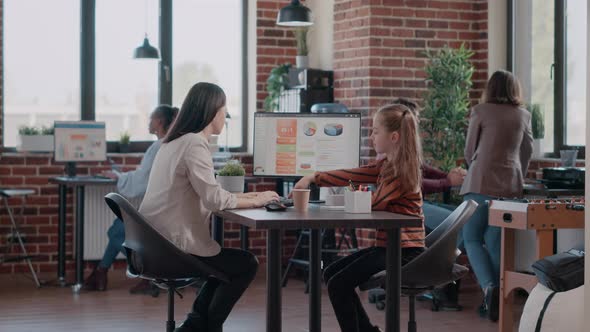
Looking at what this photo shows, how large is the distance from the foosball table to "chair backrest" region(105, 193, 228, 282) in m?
1.56

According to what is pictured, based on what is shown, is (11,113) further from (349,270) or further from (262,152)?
(349,270)

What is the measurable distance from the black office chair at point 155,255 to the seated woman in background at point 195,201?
104mm

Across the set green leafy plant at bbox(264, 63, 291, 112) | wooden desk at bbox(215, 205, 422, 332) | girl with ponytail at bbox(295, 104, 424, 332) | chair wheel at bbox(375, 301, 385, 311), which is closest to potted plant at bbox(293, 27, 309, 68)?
green leafy plant at bbox(264, 63, 291, 112)

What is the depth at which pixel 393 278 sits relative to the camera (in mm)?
3910

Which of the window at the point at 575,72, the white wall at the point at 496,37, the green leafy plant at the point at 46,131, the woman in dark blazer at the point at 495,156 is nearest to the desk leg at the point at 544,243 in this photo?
the woman in dark blazer at the point at 495,156

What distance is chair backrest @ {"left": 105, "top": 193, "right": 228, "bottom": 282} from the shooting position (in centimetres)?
409

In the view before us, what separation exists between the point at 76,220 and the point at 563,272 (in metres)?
4.38

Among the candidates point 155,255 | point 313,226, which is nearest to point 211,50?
point 155,255

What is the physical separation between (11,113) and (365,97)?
2.85 metres

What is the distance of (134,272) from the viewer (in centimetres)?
433

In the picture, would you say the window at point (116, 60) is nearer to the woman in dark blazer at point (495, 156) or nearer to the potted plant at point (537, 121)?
the potted plant at point (537, 121)

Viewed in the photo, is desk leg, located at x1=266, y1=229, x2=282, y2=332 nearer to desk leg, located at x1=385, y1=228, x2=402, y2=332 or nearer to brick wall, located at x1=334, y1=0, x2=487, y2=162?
desk leg, located at x1=385, y1=228, x2=402, y2=332

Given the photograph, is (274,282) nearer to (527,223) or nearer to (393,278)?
(393,278)

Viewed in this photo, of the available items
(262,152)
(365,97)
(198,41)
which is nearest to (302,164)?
(262,152)
